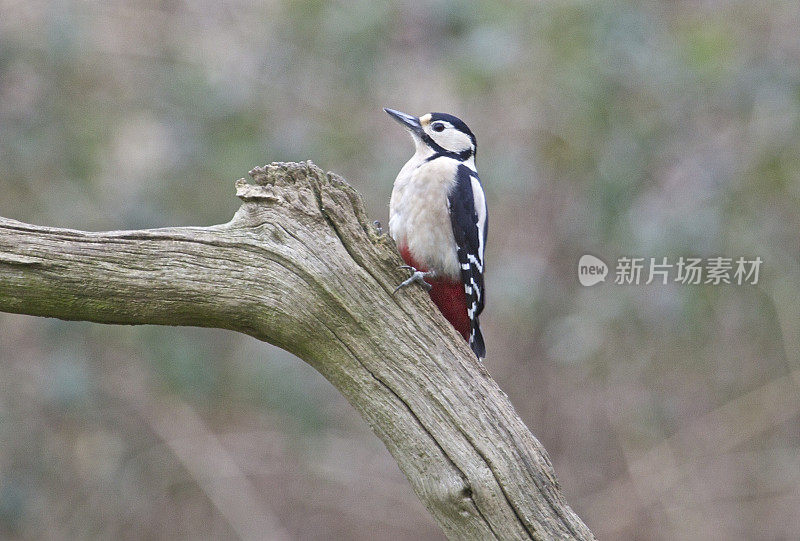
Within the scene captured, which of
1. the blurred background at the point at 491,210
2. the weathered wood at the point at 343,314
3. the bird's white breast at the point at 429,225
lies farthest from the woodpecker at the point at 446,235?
the blurred background at the point at 491,210

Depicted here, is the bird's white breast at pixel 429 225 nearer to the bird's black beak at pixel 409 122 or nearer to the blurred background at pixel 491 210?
the bird's black beak at pixel 409 122

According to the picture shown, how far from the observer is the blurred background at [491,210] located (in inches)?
196

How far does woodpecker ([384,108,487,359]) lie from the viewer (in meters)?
3.10

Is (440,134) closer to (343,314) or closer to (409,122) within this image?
(409,122)

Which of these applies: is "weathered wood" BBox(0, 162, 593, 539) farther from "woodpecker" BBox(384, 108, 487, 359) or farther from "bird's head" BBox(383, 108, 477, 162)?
"bird's head" BBox(383, 108, 477, 162)

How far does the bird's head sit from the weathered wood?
3.70 feet

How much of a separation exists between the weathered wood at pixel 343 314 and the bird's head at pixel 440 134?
1.13 metres

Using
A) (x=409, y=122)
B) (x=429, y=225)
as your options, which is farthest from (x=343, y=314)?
(x=409, y=122)

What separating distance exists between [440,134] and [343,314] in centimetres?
133

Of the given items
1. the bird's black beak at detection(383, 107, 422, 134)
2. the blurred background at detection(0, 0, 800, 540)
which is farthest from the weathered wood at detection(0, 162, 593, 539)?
the blurred background at detection(0, 0, 800, 540)

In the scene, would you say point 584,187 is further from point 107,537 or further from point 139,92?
point 107,537

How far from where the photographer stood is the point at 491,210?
591 cm

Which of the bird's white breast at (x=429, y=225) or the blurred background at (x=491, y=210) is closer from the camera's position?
the bird's white breast at (x=429, y=225)

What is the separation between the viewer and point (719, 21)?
17.4ft
